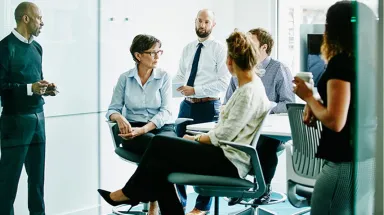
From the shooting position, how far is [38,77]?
3.62m

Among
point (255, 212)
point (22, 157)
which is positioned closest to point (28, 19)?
point (22, 157)

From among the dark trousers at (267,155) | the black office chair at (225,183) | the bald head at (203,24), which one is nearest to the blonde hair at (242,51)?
the black office chair at (225,183)

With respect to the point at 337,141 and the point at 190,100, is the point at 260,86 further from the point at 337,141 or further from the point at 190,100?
the point at 190,100

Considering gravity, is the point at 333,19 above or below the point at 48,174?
above

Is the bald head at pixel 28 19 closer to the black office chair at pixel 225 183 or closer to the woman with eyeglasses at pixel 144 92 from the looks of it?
the woman with eyeglasses at pixel 144 92

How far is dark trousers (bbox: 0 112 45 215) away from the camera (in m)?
3.49

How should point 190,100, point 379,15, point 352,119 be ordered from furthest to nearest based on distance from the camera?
point 190,100 → point 352,119 → point 379,15

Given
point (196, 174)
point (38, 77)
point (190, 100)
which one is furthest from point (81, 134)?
point (196, 174)

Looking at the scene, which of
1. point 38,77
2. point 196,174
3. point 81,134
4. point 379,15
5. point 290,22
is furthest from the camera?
point 290,22

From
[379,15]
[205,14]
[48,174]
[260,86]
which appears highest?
[205,14]

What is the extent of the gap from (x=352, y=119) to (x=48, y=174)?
239cm

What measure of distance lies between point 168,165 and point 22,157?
1094 mm

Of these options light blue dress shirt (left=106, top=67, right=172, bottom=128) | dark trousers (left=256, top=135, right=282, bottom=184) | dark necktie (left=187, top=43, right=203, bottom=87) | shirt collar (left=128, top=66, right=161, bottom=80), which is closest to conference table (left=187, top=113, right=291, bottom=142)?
dark trousers (left=256, top=135, right=282, bottom=184)

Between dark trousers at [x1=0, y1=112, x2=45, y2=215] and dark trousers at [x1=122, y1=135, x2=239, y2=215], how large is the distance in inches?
34.9
